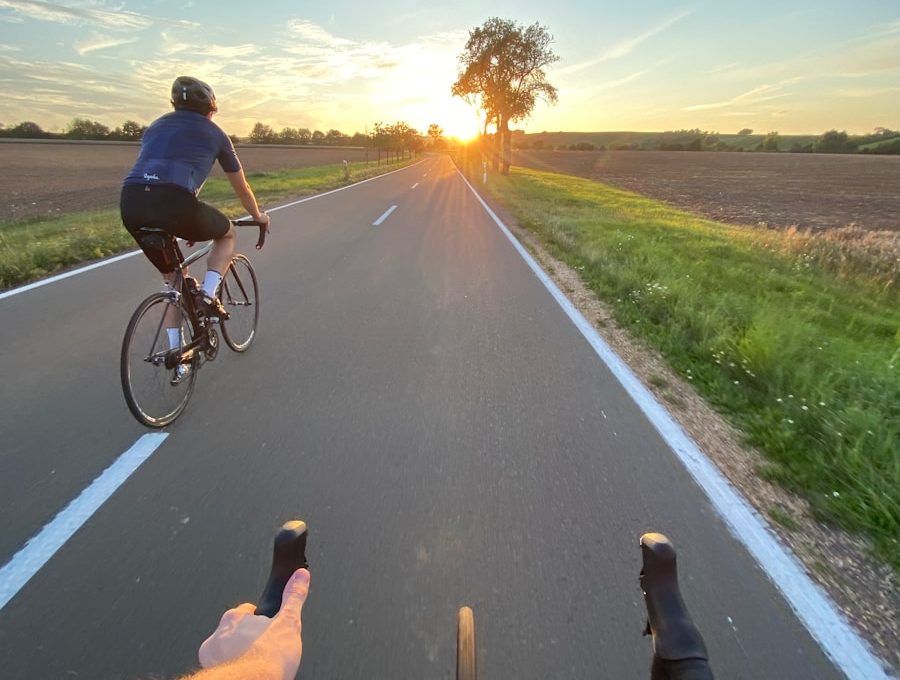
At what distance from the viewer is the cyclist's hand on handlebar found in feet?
4.46

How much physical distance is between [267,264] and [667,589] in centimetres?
741

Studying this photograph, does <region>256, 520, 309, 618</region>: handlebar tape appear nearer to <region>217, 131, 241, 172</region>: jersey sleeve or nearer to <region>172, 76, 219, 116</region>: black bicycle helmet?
<region>217, 131, 241, 172</region>: jersey sleeve

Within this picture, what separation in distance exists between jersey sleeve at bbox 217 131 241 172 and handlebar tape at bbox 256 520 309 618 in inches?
102

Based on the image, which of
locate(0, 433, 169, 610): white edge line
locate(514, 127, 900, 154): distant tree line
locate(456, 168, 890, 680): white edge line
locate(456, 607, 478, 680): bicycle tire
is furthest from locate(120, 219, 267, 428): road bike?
locate(514, 127, 900, 154): distant tree line

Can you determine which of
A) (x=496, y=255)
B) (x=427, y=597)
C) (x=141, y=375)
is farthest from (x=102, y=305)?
(x=496, y=255)

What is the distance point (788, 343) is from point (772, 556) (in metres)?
2.98

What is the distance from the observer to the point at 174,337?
3432 mm

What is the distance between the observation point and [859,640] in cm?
194

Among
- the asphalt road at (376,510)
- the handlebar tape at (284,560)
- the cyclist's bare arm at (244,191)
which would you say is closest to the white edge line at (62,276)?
the asphalt road at (376,510)

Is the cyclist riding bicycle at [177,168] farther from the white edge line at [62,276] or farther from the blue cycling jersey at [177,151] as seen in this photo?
the white edge line at [62,276]

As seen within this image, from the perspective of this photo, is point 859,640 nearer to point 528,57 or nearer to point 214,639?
point 214,639

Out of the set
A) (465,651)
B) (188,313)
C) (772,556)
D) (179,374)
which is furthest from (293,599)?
(188,313)

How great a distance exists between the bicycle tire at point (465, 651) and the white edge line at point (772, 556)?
57.5 inches

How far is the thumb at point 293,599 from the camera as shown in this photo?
1554 mm
